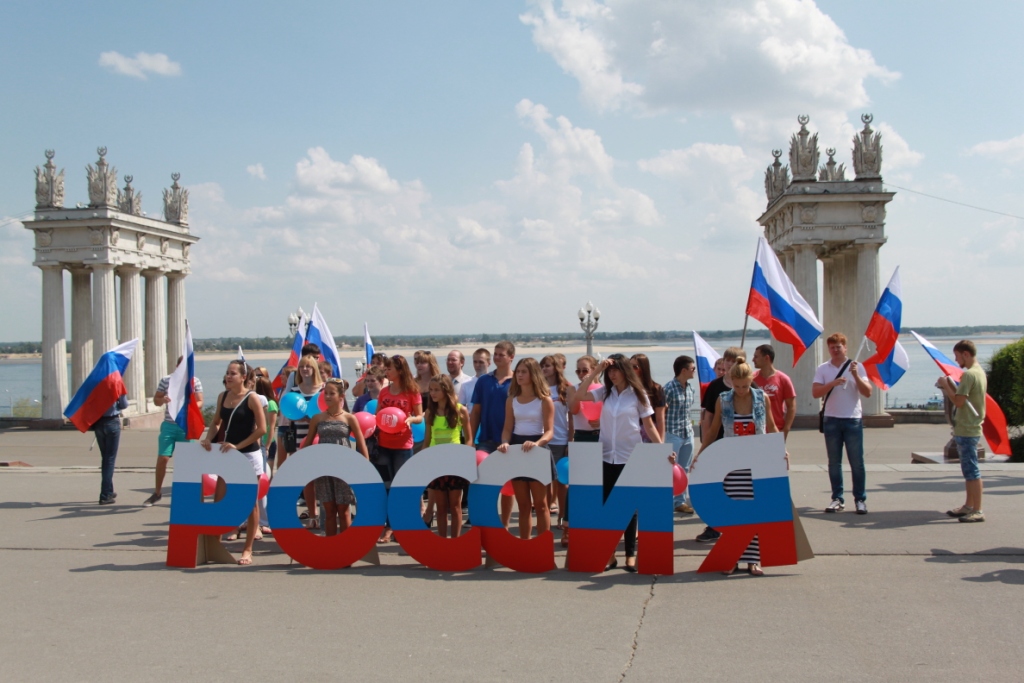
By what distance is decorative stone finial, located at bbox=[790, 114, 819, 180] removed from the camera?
90.7 ft

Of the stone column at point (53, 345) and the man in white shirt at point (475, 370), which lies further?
the stone column at point (53, 345)

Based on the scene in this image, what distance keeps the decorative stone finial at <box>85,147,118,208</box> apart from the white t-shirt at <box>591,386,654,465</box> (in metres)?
28.0

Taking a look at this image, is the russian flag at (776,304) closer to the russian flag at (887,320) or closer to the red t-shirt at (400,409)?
the russian flag at (887,320)

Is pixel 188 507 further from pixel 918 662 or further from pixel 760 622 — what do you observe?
pixel 918 662

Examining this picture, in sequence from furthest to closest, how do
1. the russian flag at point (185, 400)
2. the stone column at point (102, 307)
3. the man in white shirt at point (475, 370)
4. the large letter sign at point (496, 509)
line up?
the stone column at point (102, 307) → the russian flag at point (185, 400) → the man in white shirt at point (475, 370) → the large letter sign at point (496, 509)

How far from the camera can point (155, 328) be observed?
33750 millimetres

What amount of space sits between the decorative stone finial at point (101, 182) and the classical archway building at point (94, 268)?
3 centimetres

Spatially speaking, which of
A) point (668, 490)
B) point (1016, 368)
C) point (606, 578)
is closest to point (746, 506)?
point (668, 490)

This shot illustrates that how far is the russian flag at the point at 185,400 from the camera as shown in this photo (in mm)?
10719

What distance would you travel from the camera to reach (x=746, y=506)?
7.26 meters

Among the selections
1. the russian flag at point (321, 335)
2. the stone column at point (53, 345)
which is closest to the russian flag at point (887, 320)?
the russian flag at point (321, 335)

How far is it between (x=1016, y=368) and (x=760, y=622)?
16998mm

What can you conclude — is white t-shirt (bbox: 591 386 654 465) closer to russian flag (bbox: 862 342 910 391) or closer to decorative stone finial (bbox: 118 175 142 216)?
russian flag (bbox: 862 342 910 391)

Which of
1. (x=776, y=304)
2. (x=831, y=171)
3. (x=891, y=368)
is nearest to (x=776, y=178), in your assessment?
(x=831, y=171)
